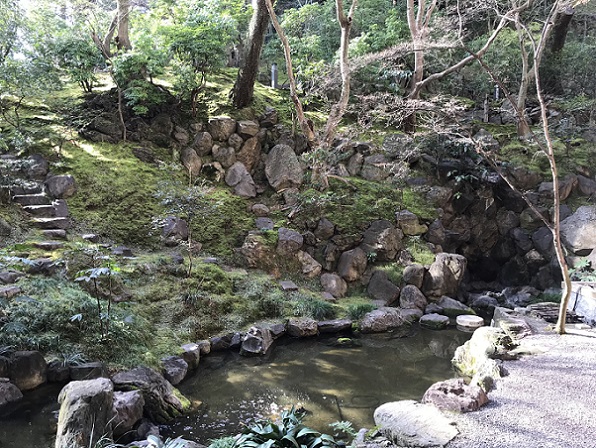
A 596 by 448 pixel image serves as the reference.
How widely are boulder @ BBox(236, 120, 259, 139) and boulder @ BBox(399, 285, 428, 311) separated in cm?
600

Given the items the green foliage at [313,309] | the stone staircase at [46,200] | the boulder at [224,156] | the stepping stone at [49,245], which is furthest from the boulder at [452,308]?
the stone staircase at [46,200]

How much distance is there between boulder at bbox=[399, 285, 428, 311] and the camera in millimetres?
9789

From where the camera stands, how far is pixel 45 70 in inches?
389

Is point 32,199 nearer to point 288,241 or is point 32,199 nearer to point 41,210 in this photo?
point 41,210

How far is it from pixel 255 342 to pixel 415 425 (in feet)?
12.5

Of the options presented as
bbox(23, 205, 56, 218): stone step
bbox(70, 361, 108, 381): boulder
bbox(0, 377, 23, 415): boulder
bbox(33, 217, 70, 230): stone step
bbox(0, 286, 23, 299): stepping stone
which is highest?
bbox(23, 205, 56, 218): stone step

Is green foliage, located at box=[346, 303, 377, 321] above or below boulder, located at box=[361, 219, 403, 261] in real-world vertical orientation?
below

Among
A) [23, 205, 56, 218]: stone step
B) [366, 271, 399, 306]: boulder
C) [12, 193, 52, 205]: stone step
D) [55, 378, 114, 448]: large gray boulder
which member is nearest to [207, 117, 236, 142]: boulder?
[12, 193, 52, 205]: stone step

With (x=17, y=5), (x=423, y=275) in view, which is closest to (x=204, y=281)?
(x=423, y=275)

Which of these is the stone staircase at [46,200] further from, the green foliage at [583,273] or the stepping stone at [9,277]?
the green foliage at [583,273]

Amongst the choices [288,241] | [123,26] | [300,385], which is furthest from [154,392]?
[123,26]

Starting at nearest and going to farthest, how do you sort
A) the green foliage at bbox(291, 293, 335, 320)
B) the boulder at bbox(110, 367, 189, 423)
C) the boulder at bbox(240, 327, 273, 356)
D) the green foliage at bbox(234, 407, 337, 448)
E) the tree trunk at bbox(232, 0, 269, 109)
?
the green foliage at bbox(234, 407, 337, 448), the boulder at bbox(110, 367, 189, 423), the boulder at bbox(240, 327, 273, 356), the green foliage at bbox(291, 293, 335, 320), the tree trunk at bbox(232, 0, 269, 109)

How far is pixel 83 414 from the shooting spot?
350cm

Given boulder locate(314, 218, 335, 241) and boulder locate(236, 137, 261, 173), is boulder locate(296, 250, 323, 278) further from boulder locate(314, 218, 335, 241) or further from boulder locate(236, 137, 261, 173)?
boulder locate(236, 137, 261, 173)
